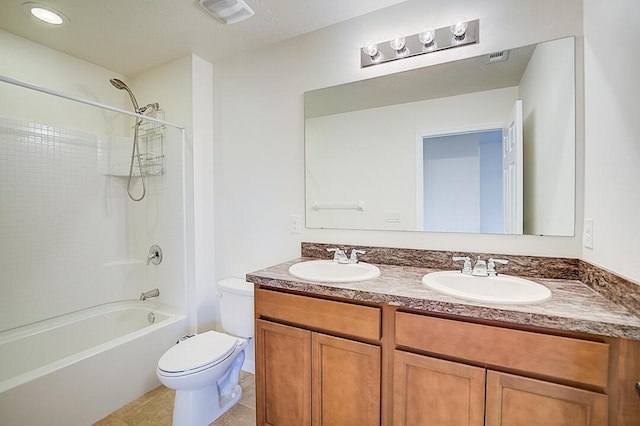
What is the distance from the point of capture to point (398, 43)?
1589 millimetres

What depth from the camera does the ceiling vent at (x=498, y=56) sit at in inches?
54.9

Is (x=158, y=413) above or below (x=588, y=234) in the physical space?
below

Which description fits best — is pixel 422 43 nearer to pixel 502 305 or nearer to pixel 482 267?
pixel 482 267

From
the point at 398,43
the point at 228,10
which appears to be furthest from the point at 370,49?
the point at 228,10

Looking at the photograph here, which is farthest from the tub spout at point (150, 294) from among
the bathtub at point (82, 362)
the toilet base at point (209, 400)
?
the toilet base at point (209, 400)

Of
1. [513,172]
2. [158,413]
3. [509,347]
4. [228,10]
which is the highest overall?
[228,10]

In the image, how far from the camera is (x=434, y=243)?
1.57 meters

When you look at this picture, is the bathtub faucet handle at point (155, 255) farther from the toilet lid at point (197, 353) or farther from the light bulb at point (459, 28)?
the light bulb at point (459, 28)

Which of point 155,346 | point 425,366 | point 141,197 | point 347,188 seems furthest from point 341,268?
point 141,197

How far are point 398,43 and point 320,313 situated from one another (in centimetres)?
152

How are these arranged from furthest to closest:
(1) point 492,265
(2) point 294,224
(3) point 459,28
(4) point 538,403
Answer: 1. (2) point 294,224
2. (3) point 459,28
3. (1) point 492,265
4. (4) point 538,403

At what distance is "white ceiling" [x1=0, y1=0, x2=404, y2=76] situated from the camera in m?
1.63

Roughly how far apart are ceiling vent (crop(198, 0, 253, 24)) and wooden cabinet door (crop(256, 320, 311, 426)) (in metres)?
1.77

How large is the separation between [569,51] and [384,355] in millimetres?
1596
